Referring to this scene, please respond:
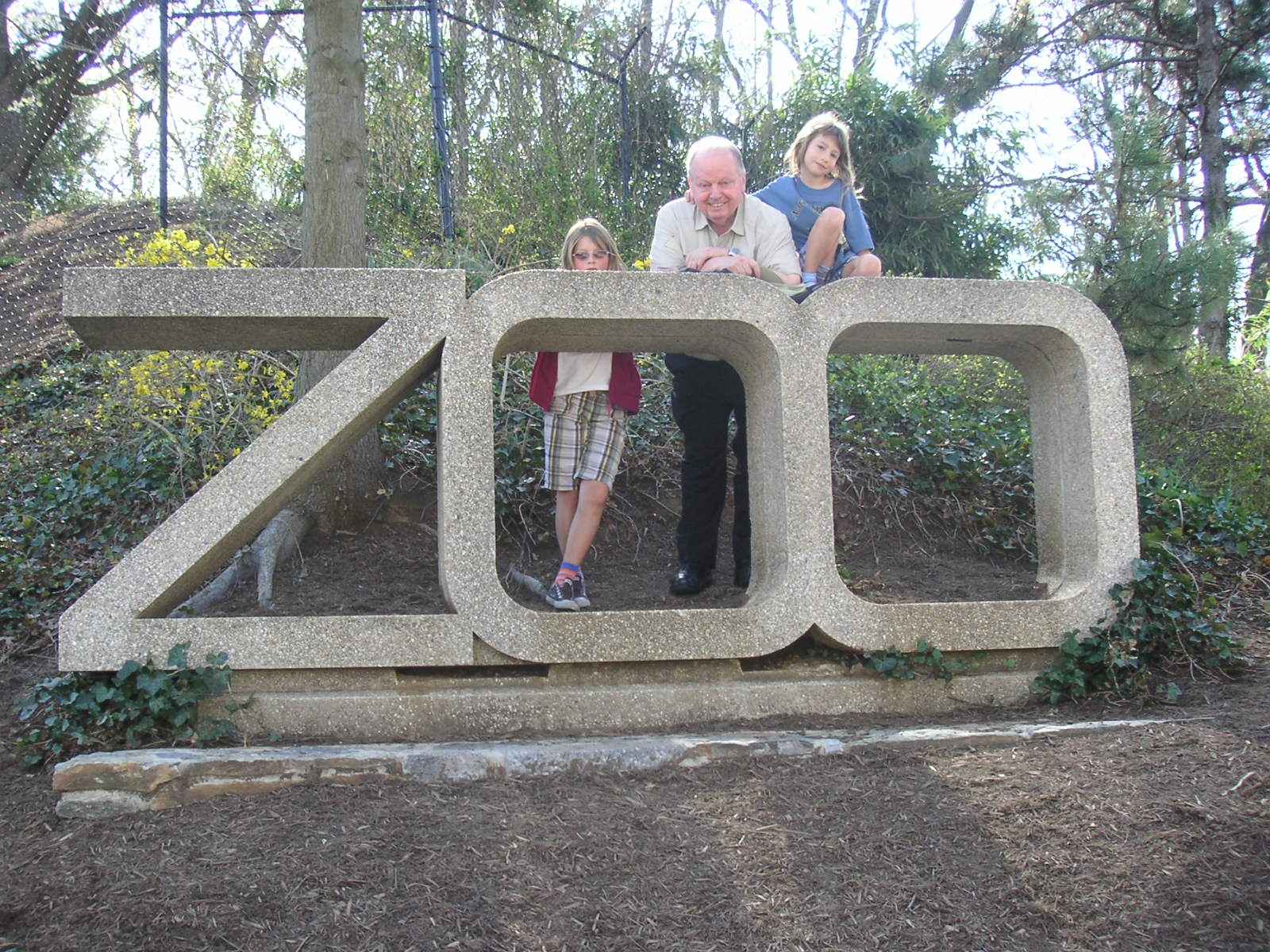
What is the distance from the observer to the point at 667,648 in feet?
11.1

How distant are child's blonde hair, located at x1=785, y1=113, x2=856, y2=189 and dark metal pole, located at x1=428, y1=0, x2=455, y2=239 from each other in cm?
326

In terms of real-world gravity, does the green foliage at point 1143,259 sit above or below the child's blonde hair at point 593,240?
above

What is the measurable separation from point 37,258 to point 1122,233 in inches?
304

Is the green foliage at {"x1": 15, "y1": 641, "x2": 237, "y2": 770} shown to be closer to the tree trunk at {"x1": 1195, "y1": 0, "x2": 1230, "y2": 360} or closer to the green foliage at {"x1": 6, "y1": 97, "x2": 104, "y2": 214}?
the green foliage at {"x1": 6, "y1": 97, "x2": 104, "y2": 214}

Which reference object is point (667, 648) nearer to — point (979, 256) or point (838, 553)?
point (838, 553)

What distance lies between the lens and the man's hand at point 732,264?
12.5 feet

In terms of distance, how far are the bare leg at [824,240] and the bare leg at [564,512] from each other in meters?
1.24

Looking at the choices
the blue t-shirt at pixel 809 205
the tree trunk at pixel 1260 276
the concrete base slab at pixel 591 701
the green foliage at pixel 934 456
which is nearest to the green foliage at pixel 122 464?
the concrete base slab at pixel 591 701

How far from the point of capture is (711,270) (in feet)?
12.5

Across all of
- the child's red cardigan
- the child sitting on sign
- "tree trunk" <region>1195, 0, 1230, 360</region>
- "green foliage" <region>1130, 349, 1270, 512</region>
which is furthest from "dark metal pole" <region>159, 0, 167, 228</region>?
"tree trunk" <region>1195, 0, 1230, 360</region>

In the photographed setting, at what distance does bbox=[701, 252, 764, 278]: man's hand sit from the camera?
3797mm

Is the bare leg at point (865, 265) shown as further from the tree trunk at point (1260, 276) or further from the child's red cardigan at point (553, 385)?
the tree trunk at point (1260, 276)

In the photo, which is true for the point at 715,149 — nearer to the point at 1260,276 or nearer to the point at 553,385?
the point at 553,385

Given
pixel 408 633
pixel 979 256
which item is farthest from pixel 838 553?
pixel 979 256
